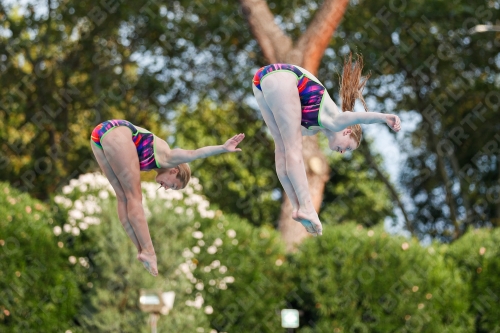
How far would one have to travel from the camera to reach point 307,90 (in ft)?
16.3

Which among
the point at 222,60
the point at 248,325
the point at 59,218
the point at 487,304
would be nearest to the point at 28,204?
the point at 59,218

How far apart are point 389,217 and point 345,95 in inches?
1017

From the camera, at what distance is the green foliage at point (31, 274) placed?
51.6 feet

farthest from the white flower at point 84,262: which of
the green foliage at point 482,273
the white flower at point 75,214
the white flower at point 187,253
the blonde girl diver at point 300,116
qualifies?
the blonde girl diver at point 300,116

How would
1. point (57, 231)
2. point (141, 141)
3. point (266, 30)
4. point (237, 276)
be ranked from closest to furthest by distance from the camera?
point (141, 141), point (266, 30), point (57, 231), point (237, 276)

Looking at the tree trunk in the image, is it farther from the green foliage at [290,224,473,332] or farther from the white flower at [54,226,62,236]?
the white flower at [54,226,62,236]

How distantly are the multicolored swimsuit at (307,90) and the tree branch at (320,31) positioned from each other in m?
8.21

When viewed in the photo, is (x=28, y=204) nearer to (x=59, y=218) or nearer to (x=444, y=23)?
(x=59, y=218)

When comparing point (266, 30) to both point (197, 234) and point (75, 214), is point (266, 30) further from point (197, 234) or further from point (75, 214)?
point (75, 214)

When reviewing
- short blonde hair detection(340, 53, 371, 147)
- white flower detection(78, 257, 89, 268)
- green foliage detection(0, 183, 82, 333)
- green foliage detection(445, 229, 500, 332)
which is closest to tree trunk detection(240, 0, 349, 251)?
green foliage detection(445, 229, 500, 332)

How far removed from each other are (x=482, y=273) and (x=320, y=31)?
6.61 meters

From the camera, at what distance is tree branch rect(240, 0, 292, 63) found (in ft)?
47.0

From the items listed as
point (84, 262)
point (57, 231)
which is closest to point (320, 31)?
point (57, 231)

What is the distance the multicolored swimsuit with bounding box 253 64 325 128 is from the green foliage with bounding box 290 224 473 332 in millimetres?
12708
